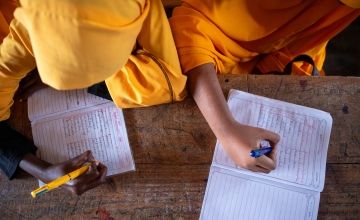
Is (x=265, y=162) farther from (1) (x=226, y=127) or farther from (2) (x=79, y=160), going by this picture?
(2) (x=79, y=160)

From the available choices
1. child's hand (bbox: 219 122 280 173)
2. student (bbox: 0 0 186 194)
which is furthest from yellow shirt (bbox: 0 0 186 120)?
child's hand (bbox: 219 122 280 173)

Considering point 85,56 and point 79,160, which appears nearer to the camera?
point 85,56

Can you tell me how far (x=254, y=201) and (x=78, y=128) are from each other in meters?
0.44

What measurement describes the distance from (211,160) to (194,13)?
13.7 inches

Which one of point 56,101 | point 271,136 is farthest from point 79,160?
point 271,136

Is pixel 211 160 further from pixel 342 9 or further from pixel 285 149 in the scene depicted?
pixel 342 9

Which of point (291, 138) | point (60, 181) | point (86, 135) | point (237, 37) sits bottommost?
point (60, 181)

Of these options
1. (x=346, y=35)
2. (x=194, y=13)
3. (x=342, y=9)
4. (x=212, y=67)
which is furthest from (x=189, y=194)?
(x=346, y=35)

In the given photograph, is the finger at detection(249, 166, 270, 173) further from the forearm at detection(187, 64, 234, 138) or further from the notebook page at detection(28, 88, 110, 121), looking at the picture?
the notebook page at detection(28, 88, 110, 121)

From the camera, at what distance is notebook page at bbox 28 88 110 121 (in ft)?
2.81

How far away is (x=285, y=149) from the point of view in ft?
2.61

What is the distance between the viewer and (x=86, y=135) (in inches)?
32.8

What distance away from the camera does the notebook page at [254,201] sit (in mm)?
751

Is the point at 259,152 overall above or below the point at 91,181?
above
